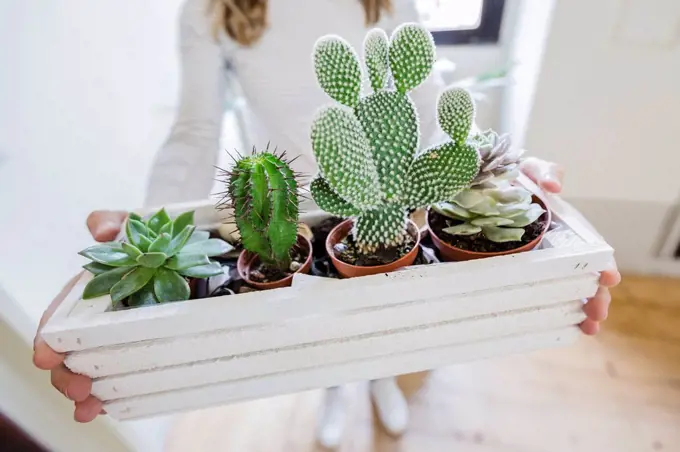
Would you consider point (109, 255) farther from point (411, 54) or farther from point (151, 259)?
point (411, 54)

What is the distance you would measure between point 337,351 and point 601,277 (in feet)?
1.04

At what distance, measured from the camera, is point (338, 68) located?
432 millimetres

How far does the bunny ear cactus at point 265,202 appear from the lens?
1.46 feet

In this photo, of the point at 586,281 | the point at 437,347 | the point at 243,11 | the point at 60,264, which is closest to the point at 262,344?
the point at 437,347

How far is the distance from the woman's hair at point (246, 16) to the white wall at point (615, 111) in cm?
42

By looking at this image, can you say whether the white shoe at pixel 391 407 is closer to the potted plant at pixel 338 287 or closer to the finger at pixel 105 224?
the potted plant at pixel 338 287

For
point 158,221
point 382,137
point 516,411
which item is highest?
point 382,137

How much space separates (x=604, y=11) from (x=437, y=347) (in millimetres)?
825

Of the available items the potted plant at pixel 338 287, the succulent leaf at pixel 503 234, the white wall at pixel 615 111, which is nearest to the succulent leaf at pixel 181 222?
the potted plant at pixel 338 287

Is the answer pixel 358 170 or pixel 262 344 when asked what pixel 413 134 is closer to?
pixel 358 170

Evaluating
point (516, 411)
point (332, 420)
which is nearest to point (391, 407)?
point (332, 420)

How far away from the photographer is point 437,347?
22.2 inches

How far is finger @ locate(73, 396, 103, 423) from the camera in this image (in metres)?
0.50

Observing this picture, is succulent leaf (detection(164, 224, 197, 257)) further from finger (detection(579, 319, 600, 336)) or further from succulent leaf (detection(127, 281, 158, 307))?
finger (detection(579, 319, 600, 336))
